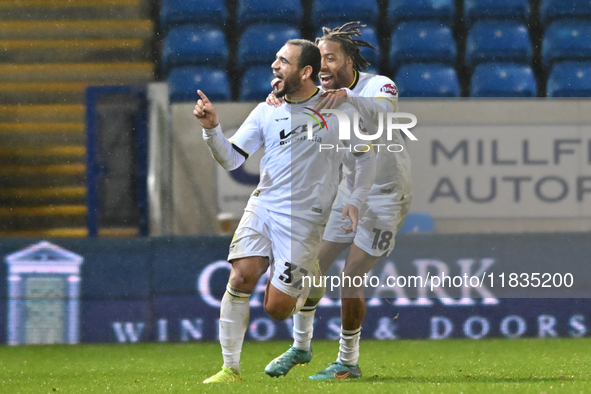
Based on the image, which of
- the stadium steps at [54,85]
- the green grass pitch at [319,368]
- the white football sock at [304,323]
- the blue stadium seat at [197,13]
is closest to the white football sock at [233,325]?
the green grass pitch at [319,368]

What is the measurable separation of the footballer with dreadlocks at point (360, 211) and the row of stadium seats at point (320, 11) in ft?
12.5

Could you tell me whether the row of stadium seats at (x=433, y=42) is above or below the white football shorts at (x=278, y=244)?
above

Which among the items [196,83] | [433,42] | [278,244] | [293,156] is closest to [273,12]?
[196,83]

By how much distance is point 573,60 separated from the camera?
28.7ft

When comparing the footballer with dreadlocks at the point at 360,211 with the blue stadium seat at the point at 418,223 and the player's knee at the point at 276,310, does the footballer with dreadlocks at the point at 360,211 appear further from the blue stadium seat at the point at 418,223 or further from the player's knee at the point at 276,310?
the blue stadium seat at the point at 418,223

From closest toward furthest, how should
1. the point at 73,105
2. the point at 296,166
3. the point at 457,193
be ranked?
the point at 296,166
the point at 457,193
the point at 73,105

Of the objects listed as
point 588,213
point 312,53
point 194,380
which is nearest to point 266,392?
point 194,380

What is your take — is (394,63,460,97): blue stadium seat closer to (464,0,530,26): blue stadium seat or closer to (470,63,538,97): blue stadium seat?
(470,63,538,97): blue stadium seat

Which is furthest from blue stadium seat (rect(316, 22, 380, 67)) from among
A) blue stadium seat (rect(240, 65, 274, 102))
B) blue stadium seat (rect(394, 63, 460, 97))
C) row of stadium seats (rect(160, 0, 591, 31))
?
blue stadium seat (rect(240, 65, 274, 102))

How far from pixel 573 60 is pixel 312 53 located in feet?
16.9

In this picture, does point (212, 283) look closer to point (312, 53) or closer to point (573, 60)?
point (312, 53)

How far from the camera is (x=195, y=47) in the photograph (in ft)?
28.7

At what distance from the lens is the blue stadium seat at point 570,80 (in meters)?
8.35

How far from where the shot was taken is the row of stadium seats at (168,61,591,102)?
8.23 m
